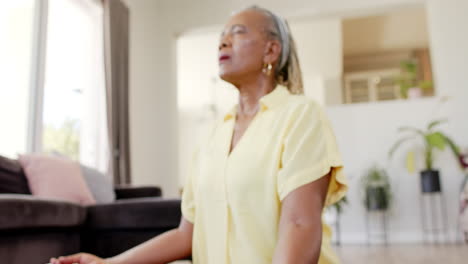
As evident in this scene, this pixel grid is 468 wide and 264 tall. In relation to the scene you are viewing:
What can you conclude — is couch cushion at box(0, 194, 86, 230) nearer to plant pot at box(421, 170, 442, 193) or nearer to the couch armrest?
the couch armrest

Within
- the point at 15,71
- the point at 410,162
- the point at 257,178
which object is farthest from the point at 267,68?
the point at 410,162

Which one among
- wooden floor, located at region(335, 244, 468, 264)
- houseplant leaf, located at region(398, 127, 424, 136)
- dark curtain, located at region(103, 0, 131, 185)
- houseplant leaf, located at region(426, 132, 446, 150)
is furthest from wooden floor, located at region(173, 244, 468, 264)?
dark curtain, located at region(103, 0, 131, 185)

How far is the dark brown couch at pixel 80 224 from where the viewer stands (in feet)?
6.10

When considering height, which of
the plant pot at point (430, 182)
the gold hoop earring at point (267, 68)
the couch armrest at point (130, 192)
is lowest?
the plant pot at point (430, 182)

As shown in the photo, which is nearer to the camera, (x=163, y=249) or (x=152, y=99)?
(x=163, y=249)

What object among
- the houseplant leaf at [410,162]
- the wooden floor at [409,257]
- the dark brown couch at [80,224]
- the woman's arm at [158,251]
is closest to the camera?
the woman's arm at [158,251]

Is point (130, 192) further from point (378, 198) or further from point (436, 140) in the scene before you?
point (436, 140)

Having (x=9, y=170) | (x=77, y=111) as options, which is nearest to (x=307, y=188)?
(x=9, y=170)

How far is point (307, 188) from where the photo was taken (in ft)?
2.27

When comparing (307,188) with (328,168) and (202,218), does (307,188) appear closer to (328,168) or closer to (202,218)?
(328,168)

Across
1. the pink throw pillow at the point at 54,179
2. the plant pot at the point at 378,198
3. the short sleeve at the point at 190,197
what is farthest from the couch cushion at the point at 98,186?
the plant pot at the point at 378,198

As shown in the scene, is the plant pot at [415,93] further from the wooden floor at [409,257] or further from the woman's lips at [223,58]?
the woman's lips at [223,58]

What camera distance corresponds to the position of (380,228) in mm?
4594

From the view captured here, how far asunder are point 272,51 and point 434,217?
4127mm
